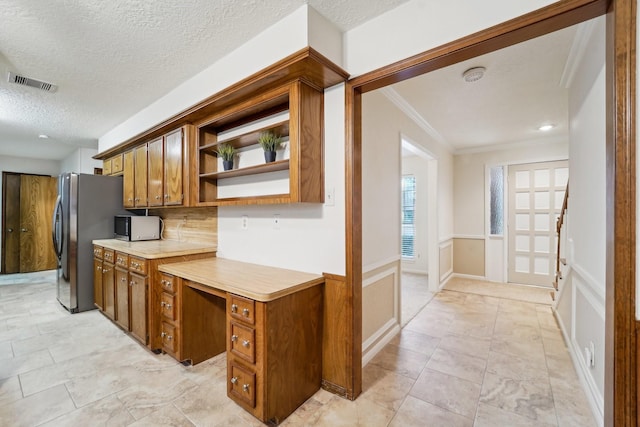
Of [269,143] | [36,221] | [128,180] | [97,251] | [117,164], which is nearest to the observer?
[269,143]

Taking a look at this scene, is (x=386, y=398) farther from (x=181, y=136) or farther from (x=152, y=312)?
(x=181, y=136)

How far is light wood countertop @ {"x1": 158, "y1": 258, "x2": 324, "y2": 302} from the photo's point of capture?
1.67 meters

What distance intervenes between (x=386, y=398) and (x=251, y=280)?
1238 mm

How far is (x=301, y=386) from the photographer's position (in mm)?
1830

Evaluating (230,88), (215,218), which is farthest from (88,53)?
(215,218)

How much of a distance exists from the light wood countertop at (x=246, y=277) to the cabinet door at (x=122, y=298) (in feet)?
2.39

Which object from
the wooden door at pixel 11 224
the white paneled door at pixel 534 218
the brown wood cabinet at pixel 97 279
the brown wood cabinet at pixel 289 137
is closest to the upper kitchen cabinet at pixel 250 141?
the brown wood cabinet at pixel 289 137

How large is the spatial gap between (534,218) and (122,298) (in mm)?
A: 6125

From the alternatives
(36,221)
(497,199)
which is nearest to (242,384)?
(497,199)

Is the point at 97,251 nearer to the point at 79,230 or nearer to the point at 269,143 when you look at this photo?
the point at 79,230

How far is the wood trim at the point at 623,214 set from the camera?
3.43ft

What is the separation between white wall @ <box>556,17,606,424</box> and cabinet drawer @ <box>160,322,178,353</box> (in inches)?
117

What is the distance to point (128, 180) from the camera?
147 inches

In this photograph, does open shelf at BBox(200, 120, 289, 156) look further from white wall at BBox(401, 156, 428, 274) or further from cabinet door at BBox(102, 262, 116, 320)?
white wall at BBox(401, 156, 428, 274)
